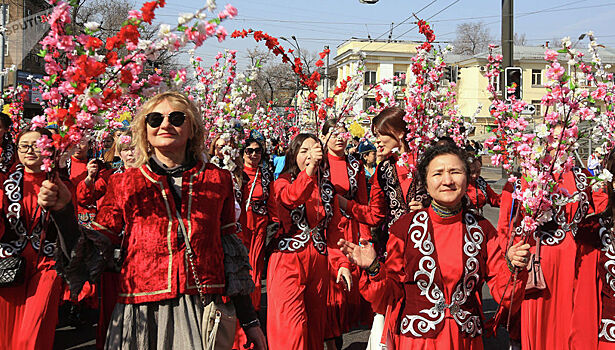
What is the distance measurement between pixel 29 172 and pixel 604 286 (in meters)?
4.33

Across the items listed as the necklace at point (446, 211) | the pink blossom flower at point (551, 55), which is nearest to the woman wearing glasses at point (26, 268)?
the necklace at point (446, 211)

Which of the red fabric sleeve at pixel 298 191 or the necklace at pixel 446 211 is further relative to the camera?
the red fabric sleeve at pixel 298 191

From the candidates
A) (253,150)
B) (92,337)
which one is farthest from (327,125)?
(92,337)

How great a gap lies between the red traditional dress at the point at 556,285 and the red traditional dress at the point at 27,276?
3.62m

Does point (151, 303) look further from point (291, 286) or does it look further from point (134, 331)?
point (291, 286)

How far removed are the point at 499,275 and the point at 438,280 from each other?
366 millimetres

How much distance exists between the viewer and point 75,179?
8258mm

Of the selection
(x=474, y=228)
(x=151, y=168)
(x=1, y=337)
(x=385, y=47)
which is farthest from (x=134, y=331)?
(x=385, y=47)

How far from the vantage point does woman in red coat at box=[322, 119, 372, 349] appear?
6246mm

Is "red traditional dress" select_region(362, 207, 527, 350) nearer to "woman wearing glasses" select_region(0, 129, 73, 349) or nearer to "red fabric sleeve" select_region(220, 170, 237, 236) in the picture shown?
"red fabric sleeve" select_region(220, 170, 237, 236)

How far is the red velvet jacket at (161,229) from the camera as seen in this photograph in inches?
128

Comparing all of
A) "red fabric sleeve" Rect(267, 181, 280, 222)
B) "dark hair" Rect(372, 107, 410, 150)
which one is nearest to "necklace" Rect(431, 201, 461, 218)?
"red fabric sleeve" Rect(267, 181, 280, 222)

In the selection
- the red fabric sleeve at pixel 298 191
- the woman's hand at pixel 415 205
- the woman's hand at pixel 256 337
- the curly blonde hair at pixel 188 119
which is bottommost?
the woman's hand at pixel 256 337

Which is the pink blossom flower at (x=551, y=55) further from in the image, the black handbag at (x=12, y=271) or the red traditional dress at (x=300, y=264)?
the black handbag at (x=12, y=271)
